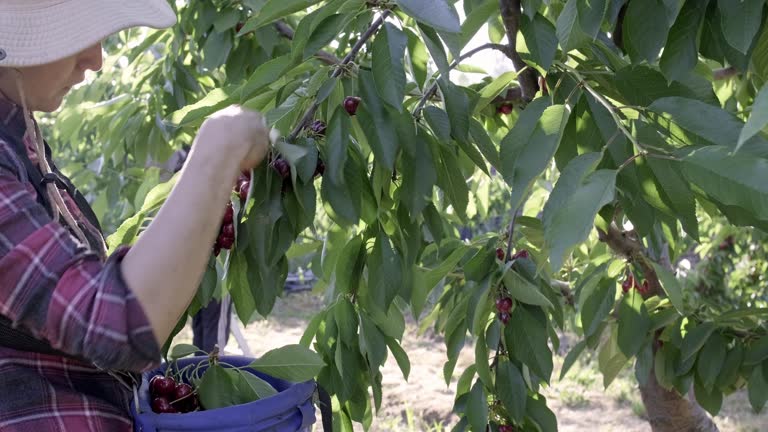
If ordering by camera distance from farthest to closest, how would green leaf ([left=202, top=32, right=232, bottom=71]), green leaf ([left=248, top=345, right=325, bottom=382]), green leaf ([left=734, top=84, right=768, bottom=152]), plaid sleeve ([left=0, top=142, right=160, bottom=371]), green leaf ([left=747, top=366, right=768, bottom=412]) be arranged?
green leaf ([left=202, top=32, right=232, bottom=71])
green leaf ([left=747, top=366, right=768, bottom=412])
green leaf ([left=248, top=345, right=325, bottom=382])
plaid sleeve ([left=0, top=142, right=160, bottom=371])
green leaf ([left=734, top=84, right=768, bottom=152])

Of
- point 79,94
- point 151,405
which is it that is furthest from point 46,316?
point 79,94

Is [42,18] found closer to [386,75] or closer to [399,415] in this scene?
[386,75]

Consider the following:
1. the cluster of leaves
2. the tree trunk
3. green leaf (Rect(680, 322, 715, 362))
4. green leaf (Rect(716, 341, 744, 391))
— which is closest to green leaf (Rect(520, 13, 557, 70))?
the cluster of leaves

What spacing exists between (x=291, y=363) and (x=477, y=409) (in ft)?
1.56

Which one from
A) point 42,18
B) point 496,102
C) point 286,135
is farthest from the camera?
point 496,102

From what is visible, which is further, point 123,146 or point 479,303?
point 123,146

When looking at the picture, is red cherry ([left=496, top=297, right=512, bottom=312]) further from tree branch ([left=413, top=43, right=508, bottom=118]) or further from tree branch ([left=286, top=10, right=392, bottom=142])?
tree branch ([left=286, top=10, right=392, bottom=142])

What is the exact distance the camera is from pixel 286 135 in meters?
1.32

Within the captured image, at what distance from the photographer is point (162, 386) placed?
1280 millimetres

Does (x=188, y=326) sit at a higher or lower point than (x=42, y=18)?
lower

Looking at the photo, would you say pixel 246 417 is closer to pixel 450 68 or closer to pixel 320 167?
pixel 320 167

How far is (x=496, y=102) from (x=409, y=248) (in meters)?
0.56

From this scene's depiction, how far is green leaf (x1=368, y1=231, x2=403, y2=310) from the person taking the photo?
1451 millimetres

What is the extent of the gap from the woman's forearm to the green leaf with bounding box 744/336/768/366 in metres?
1.43
